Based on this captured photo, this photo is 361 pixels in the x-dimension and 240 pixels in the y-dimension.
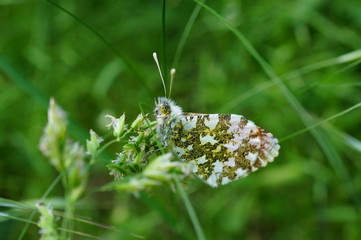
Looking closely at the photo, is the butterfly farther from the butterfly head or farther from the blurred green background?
the blurred green background

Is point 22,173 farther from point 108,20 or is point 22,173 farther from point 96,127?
point 108,20

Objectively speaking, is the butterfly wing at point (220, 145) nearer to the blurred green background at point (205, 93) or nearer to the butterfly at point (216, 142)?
the butterfly at point (216, 142)

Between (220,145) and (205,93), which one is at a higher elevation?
(205,93)

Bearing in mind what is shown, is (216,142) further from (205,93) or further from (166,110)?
(205,93)

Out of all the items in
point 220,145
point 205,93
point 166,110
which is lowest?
point 220,145

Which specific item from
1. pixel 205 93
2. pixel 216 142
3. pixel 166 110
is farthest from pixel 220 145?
pixel 205 93

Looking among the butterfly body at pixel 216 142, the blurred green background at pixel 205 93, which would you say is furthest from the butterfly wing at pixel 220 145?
the blurred green background at pixel 205 93

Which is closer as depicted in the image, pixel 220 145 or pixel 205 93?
pixel 220 145
